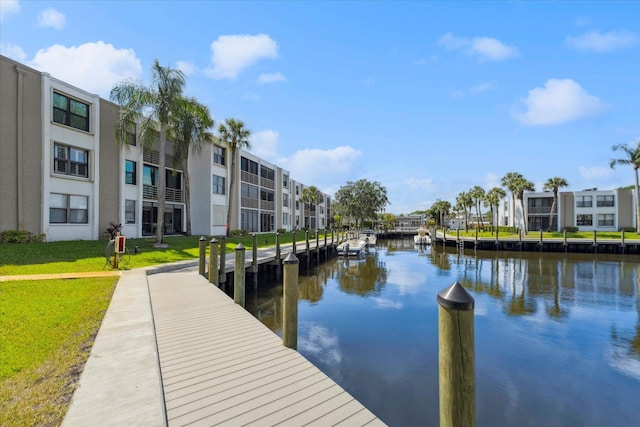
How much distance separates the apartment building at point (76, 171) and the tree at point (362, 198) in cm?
4308

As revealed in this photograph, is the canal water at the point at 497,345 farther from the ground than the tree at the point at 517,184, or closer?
closer

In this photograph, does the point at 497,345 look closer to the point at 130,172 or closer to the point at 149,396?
the point at 149,396

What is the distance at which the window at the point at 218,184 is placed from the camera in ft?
110

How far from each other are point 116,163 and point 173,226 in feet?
29.8

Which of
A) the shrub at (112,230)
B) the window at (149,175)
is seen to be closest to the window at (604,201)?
the window at (149,175)

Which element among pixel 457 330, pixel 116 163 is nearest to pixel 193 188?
pixel 116 163

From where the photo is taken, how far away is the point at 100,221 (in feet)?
74.5

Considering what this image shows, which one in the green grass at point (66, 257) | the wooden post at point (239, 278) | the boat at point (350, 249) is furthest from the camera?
the boat at point (350, 249)

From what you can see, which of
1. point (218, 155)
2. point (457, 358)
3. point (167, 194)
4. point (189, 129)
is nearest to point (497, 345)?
point (457, 358)

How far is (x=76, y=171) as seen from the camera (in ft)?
69.8

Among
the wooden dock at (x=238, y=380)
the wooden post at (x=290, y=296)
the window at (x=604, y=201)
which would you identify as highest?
the window at (x=604, y=201)

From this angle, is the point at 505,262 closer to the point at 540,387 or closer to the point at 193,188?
the point at 540,387

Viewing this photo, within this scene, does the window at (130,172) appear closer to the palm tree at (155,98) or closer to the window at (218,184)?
the palm tree at (155,98)

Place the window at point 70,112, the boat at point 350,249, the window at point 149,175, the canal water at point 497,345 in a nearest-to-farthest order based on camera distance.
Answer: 1. the canal water at point 497,345
2. the window at point 70,112
3. the window at point 149,175
4. the boat at point 350,249
